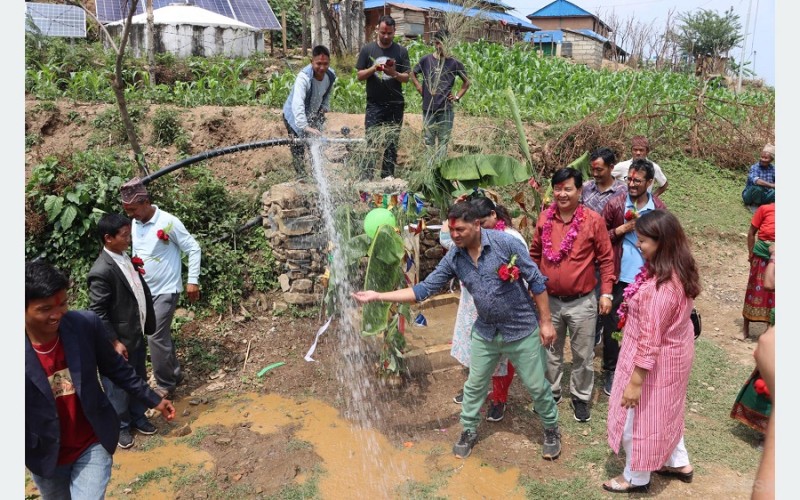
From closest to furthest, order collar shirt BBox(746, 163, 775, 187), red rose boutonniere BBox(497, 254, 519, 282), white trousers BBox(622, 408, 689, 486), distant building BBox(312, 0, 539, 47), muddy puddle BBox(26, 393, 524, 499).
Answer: white trousers BBox(622, 408, 689, 486)
red rose boutonniere BBox(497, 254, 519, 282)
muddy puddle BBox(26, 393, 524, 499)
collar shirt BBox(746, 163, 775, 187)
distant building BBox(312, 0, 539, 47)

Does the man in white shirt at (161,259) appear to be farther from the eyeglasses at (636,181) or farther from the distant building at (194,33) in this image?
the distant building at (194,33)

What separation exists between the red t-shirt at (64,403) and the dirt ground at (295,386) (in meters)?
1.40

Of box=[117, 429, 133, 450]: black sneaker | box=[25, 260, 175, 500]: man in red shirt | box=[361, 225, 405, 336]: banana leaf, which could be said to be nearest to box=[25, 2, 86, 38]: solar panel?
box=[117, 429, 133, 450]: black sneaker

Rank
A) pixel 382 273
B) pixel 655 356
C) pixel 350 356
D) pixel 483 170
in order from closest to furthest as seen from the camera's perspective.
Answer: pixel 655 356 → pixel 382 273 → pixel 483 170 → pixel 350 356

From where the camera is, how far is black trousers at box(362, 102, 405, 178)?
681 cm

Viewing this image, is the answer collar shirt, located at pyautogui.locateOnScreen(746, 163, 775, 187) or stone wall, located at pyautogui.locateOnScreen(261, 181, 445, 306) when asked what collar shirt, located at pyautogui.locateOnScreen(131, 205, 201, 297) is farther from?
collar shirt, located at pyautogui.locateOnScreen(746, 163, 775, 187)

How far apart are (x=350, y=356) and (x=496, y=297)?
2.12 m

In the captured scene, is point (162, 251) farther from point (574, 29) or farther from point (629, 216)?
point (574, 29)

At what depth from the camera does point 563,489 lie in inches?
151

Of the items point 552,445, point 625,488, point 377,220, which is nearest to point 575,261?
point 552,445

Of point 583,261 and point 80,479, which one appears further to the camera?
point 583,261

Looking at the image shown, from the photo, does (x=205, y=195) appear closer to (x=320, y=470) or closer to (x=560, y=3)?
(x=320, y=470)

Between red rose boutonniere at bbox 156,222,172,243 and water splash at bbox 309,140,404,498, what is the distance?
1429mm

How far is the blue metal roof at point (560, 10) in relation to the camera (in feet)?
123
